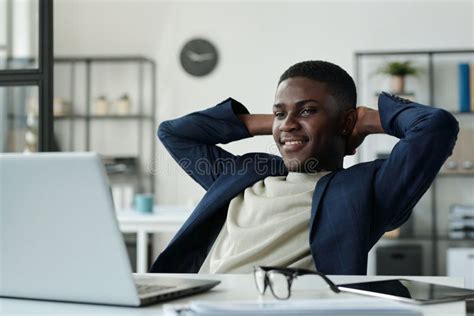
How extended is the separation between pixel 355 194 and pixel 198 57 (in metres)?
4.64

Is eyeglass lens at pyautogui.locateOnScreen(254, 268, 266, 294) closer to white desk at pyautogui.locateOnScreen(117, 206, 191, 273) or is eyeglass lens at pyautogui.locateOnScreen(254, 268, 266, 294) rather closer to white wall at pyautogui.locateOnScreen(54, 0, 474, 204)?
white desk at pyautogui.locateOnScreen(117, 206, 191, 273)

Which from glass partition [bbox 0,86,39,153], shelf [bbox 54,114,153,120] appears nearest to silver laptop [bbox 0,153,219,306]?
A: glass partition [bbox 0,86,39,153]

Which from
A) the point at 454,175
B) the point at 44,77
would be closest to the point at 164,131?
the point at 44,77

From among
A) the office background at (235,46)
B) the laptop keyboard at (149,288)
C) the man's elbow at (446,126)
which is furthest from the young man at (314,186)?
the office background at (235,46)

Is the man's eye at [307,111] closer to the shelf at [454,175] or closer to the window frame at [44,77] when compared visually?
the window frame at [44,77]

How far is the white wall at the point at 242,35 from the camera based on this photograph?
5.91 metres

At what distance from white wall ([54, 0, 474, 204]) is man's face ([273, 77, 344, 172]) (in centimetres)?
393

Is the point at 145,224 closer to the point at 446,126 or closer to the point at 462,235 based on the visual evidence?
the point at 462,235

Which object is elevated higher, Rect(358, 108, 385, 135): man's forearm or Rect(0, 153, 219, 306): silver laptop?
Rect(358, 108, 385, 135): man's forearm

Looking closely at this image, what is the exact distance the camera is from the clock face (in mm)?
6180

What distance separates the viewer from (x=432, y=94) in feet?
18.9

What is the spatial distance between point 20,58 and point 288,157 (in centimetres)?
138

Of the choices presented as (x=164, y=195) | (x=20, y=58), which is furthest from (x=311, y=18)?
(x=20, y=58)

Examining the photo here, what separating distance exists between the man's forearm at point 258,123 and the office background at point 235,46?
366cm
